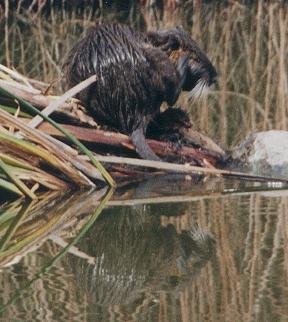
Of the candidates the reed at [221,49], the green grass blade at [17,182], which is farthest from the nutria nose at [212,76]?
the green grass blade at [17,182]

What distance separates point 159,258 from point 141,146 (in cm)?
138

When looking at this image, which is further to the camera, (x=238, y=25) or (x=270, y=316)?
(x=238, y=25)

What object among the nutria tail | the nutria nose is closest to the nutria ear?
the nutria nose

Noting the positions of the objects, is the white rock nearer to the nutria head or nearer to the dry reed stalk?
the nutria head

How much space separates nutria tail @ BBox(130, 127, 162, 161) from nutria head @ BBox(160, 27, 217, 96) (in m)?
0.40

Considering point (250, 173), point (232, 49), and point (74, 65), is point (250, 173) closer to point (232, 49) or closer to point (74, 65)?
point (74, 65)

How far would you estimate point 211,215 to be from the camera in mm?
4707

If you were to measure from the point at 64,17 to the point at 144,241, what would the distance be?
26.6 feet

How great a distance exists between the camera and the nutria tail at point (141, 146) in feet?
17.9

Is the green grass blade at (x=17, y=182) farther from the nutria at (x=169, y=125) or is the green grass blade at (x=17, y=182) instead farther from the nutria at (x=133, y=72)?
the nutria at (x=169, y=125)

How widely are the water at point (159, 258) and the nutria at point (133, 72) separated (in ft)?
1.36

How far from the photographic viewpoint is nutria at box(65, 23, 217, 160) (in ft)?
18.1

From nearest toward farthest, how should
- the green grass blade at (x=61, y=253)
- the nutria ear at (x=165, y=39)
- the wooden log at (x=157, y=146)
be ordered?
the green grass blade at (x=61, y=253), the wooden log at (x=157, y=146), the nutria ear at (x=165, y=39)

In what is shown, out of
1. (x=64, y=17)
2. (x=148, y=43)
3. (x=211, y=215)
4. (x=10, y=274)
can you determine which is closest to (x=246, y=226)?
(x=211, y=215)
